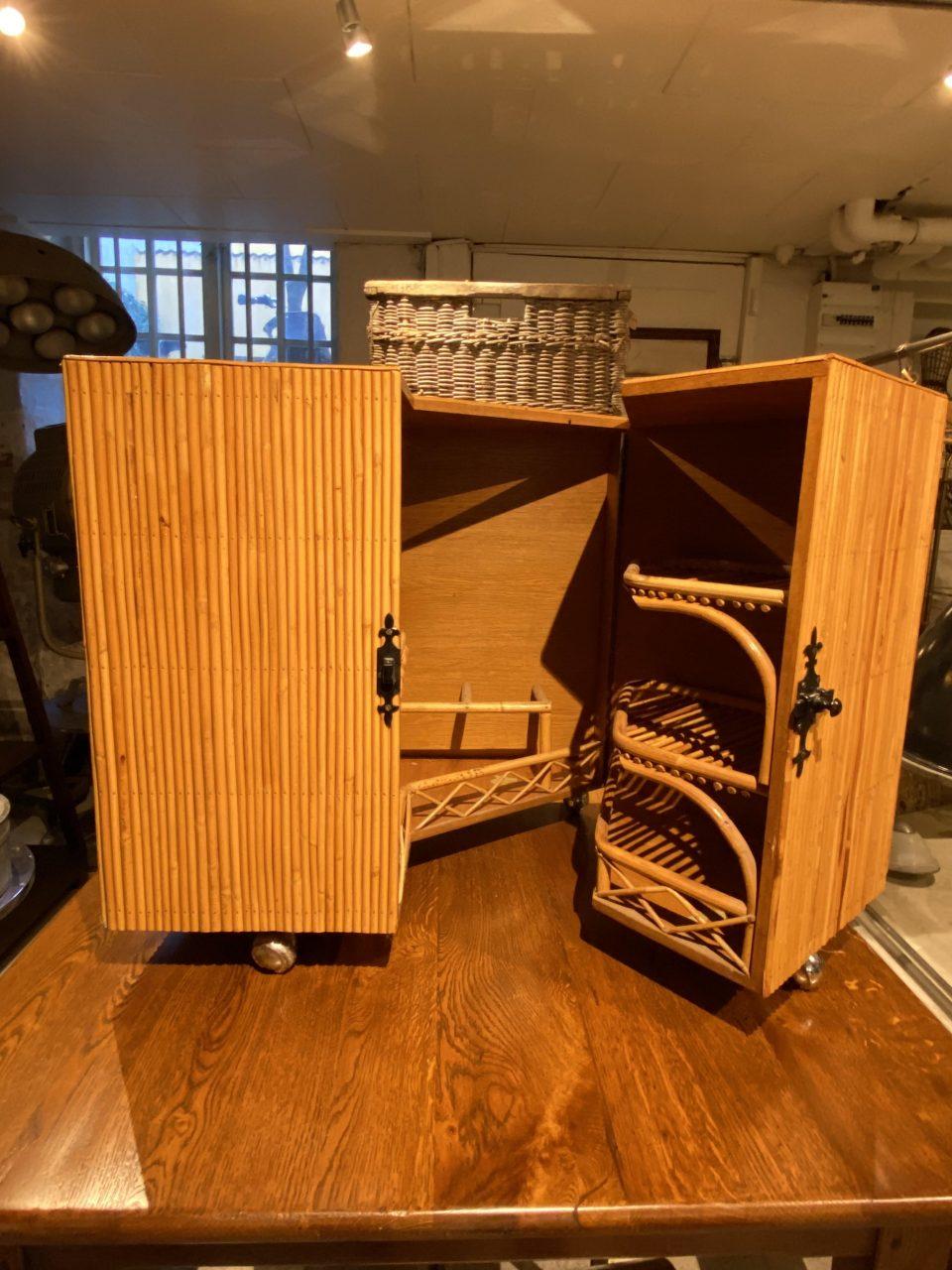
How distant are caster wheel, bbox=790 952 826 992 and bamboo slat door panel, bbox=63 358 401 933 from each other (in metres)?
0.60

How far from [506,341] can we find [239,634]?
26.4 inches

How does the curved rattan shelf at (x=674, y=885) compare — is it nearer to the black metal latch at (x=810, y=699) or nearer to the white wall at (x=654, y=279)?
the black metal latch at (x=810, y=699)

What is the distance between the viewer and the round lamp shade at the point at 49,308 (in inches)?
80.0

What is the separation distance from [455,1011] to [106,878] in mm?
502

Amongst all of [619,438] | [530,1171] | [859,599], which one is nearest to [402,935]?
[530,1171]

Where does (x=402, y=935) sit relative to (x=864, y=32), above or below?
below

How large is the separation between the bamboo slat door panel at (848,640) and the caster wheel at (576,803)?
59 cm

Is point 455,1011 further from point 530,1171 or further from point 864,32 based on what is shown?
point 864,32

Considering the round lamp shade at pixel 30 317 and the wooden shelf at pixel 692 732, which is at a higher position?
the round lamp shade at pixel 30 317

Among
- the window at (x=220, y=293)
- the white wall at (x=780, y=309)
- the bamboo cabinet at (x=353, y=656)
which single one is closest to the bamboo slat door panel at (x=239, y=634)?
the bamboo cabinet at (x=353, y=656)

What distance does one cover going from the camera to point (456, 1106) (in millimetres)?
806

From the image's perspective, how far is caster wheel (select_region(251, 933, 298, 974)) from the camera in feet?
3.30

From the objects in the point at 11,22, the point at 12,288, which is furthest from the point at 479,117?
the point at 12,288

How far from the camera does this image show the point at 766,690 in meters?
0.85
